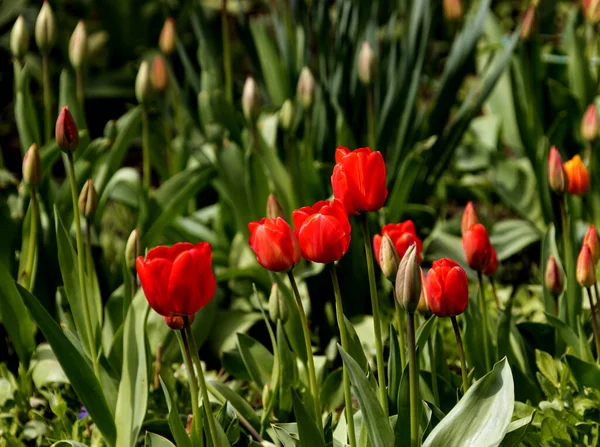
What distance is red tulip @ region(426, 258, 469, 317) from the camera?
1.19 m

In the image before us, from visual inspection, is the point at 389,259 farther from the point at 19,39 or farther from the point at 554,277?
the point at 19,39

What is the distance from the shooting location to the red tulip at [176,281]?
3.53ft

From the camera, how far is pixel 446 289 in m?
1.20

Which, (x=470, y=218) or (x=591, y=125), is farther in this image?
(x=591, y=125)

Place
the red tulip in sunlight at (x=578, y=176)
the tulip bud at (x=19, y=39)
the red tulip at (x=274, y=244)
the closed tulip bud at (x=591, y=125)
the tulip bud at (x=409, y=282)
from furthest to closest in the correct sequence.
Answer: the tulip bud at (x=19, y=39) < the closed tulip bud at (x=591, y=125) < the red tulip in sunlight at (x=578, y=176) < the red tulip at (x=274, y=244) < the tulip bud at (x=409, y=282)

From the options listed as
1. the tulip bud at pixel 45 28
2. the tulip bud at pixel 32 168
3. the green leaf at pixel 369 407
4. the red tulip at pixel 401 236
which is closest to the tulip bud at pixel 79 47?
the tulip bud at pixel 45 28

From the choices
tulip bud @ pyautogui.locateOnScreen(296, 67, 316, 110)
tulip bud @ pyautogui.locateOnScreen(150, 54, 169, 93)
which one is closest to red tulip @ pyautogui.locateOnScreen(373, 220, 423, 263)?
tulip bud @ pyautogui.locateOnScreen(296, 67, 316, 110)

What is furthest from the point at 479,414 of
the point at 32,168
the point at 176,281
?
the point at 32,168

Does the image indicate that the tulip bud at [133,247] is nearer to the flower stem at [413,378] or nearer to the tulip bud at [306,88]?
the flower stem at [413,378]

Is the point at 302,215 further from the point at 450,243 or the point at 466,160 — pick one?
the point at 466,160

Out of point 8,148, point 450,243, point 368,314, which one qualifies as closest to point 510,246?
point 450,243

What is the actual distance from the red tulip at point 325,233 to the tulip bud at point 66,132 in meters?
0.58

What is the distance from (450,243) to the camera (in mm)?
2295

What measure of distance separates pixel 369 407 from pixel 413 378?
9cm
